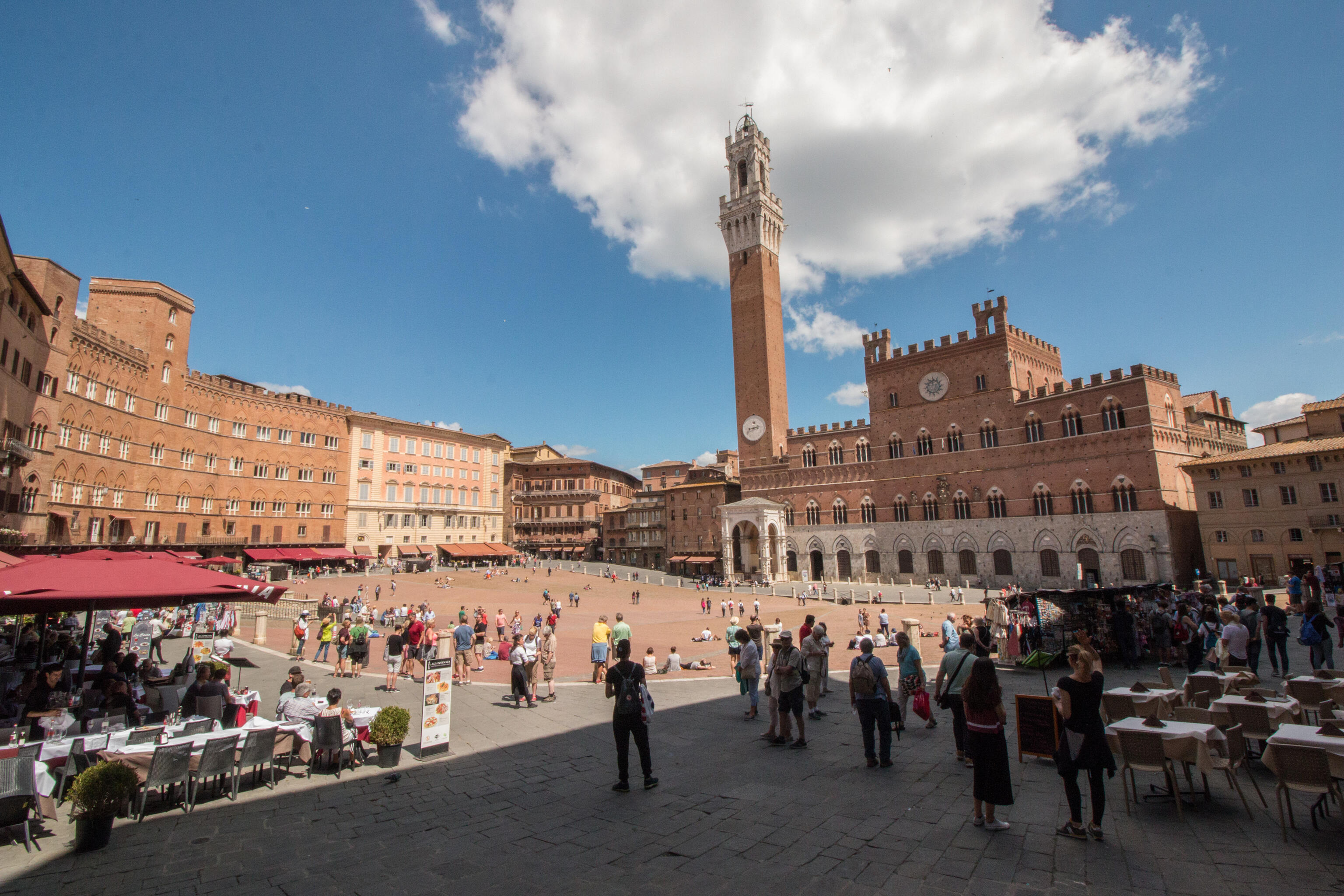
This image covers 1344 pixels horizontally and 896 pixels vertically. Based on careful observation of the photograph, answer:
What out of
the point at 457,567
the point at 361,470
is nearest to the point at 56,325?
the point at 361,470

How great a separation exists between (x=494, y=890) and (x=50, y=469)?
3573 centimetres

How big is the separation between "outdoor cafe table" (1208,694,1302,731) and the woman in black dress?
94.7 inches

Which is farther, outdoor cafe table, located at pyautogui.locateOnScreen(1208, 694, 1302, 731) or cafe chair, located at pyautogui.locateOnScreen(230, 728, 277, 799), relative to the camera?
cafe chair, located at pyautogui.locateOnScreen(230, 728, 277, 799)

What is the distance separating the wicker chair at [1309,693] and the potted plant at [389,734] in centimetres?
1076

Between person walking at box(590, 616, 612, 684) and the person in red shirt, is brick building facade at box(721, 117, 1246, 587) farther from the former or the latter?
the person in red shirt

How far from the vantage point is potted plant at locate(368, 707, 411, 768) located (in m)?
7.66

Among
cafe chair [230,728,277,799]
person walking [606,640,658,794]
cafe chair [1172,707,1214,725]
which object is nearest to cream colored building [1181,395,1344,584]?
cafe chair [1172,707,1214,725]

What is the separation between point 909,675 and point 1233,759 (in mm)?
3807

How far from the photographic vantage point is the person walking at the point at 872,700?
716 centimetres

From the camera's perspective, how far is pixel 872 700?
723 centimetres

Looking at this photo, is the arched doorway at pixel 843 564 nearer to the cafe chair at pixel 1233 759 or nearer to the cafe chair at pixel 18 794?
the cafe chair at pixel 1233 759

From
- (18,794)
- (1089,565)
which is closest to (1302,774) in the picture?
(18,794)

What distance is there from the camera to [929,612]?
29984 mm

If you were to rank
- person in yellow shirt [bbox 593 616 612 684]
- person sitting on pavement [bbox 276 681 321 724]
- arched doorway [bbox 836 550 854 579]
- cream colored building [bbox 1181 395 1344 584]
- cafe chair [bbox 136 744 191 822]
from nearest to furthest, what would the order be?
cafe chair [bbox 136 744 191 822] → person sitting on pavement [bbox 276 681 321 724] → person in yellow shirt [bbox 593 616 612 684] → cream colored building [bbox 1181 395 1344 584] → arched doorway [bbox 836 550 854 579]
